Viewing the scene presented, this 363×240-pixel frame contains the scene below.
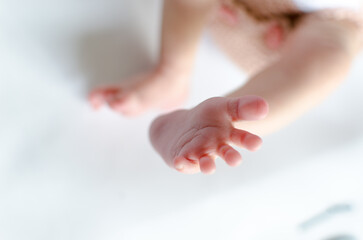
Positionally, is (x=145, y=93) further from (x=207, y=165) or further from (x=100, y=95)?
(x=207, y=165)

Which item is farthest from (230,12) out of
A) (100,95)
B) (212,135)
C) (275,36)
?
(212,135)

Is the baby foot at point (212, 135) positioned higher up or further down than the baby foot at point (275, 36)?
further down

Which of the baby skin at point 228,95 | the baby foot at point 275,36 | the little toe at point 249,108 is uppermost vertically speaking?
the baby foot at point 275,36

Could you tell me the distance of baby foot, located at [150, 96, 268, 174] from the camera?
35cm

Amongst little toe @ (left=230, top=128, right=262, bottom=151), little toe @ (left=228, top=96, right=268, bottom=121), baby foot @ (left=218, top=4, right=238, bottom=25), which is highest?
baby foot @ (left=218, top=4, right=238, bottom=25)

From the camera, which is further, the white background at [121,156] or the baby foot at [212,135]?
the white background at [121,156]

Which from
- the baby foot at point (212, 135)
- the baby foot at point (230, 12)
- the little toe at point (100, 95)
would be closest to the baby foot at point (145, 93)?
the little toe at point (100, 95)

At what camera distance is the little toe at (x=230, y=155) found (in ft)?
1.11

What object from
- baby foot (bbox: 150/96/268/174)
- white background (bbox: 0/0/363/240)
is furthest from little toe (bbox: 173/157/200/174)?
white background (bbox: 0/0/363/240)

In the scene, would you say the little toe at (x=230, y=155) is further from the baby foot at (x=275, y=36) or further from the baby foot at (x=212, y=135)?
the baby foot at (x=275, y=36)

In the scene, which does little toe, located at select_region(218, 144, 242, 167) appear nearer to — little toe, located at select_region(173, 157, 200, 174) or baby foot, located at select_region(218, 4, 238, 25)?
little toe, located at select_region(173, 157, 200, 174)

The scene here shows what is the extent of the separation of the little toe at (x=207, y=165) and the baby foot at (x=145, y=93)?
34 cm

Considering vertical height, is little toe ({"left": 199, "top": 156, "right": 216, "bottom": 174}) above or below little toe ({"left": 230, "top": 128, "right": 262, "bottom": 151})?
below

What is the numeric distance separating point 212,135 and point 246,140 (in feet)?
0.11
